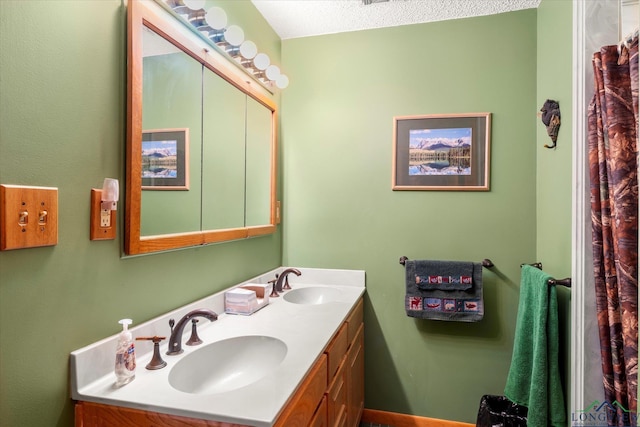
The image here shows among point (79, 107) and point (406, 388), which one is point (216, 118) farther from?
point (406, 388)

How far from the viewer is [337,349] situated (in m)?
1.41

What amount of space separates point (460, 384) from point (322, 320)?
113cm

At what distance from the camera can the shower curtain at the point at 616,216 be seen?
3.41 feet

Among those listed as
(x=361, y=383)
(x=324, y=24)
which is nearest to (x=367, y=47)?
(x=324, y=24)

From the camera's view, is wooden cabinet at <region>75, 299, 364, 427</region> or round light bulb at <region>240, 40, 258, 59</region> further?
round light bulb at <region>240, 40, 258, 59</region>

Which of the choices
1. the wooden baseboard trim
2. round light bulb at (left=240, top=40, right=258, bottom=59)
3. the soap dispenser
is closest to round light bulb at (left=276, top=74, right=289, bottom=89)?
round light bulb at (left=240, top=40, right=258, bottom=59)

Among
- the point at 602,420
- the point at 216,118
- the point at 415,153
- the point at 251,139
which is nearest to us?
the point at 602,420

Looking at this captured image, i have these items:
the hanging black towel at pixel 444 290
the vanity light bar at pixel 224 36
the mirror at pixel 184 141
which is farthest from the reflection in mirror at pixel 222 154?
the hanging black towel at pixel 444 290

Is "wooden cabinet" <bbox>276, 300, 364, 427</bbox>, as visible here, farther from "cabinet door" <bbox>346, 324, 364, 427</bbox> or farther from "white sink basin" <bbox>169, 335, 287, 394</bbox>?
"white sink basin" <bbox>169, 335, 287, 394</bbox>

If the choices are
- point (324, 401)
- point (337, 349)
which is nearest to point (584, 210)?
point (337, 349)

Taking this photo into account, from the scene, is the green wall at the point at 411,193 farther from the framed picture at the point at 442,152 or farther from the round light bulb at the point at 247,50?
the round light bulb at the point at 247,50

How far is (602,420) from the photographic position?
4.03 ft

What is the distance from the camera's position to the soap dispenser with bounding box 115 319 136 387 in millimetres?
928

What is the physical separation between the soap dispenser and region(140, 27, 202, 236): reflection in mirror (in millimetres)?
322
